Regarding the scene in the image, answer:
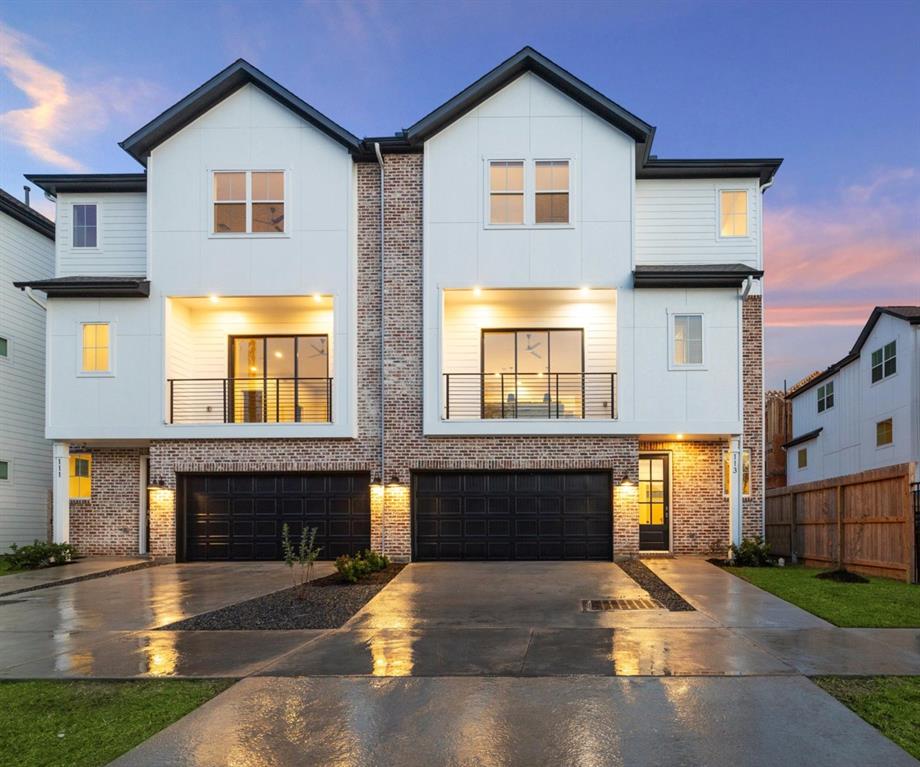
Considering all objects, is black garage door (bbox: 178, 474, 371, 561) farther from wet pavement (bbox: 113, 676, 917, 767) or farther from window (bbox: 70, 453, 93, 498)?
wet pavement (bbox: 113, 676, 917, 767)

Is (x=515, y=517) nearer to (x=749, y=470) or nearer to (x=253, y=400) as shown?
(x=749, y=470)

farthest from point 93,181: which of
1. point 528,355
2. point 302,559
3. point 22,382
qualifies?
point 302,559

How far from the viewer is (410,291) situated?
16.5 m

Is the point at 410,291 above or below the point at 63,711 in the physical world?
above

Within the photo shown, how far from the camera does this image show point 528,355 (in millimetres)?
17828

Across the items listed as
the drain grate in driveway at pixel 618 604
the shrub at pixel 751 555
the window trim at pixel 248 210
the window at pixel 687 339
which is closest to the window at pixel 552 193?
the window at pixel 687 339

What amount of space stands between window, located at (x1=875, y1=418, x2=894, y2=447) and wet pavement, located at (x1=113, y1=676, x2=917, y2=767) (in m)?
19.2

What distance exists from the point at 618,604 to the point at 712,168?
11171mm

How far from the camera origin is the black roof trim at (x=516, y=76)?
16.1m

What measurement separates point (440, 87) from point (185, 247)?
75.5ft

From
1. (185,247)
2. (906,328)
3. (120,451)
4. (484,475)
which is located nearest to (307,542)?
(484,475)

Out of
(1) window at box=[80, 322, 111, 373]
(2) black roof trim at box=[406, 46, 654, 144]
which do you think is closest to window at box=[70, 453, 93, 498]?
(1) window at box=[80, 322, 111, 373]

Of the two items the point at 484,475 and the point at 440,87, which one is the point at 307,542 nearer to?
the point at 484,475

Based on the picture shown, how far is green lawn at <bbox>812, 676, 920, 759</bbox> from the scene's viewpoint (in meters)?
5.07
